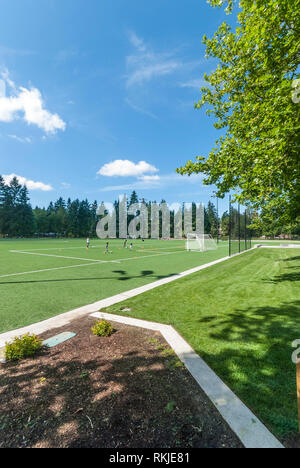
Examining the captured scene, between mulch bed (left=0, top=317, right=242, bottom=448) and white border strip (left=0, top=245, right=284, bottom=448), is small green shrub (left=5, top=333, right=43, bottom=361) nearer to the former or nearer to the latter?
mulch bed (left=0, top=317, right=242, bottom=448)

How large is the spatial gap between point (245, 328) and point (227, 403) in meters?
2.62

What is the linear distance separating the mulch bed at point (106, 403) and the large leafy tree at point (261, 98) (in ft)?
18.4

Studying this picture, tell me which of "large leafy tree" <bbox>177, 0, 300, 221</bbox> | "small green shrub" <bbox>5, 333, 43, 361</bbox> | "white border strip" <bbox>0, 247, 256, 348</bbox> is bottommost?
"white border strip" <bbox>0, 247, 256, 348</bbox>

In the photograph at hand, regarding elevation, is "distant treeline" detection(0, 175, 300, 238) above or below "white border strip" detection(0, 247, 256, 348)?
above

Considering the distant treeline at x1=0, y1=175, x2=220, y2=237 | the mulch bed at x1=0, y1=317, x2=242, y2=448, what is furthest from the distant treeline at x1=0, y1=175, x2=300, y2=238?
the mulch bed at x1=0, y1=317, x2=242, y2=448

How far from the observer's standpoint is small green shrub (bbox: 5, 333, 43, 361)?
3.66 metres

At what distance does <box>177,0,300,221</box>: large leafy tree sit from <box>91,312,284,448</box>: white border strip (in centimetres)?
499

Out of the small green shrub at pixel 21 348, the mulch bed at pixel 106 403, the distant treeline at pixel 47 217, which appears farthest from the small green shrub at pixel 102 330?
the distant treeline at pixel 47 217

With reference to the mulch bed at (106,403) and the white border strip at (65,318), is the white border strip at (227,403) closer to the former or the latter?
the mulch bed at (106,403)

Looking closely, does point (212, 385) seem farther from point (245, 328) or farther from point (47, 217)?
point (47, 217)

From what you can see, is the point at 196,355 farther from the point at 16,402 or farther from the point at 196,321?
the point at 16,402

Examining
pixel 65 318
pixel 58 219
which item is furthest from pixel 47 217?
pixel 65 318

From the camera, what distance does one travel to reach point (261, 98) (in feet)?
22.3
